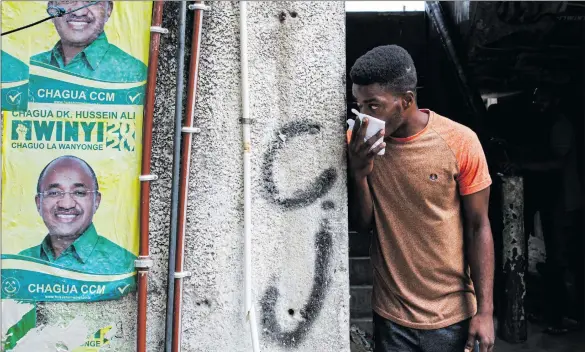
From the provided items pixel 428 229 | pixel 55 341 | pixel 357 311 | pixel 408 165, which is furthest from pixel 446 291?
pixel 357 311

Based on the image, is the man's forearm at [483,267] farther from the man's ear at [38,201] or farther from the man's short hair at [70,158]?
the man's ear at [38,201]

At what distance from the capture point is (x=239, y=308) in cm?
234

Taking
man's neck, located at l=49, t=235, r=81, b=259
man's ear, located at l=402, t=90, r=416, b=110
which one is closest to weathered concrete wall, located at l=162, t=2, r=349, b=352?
man's ear, located at l=402, t=90, r=416, b=110

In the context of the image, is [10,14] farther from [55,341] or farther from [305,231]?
[305,231]

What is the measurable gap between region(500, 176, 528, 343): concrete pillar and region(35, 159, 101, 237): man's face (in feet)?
11.3

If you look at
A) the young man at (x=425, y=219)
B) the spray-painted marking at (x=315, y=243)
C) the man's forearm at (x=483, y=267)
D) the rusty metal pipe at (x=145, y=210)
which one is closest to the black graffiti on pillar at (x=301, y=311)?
the spray-painted marking at (x=315, y=243)

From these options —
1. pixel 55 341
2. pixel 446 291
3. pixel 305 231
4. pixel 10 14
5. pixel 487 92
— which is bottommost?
pixel 55 341

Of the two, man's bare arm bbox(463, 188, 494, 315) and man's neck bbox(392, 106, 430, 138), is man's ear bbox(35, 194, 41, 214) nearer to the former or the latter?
man's neck bbox(392, 106, 430, 138)

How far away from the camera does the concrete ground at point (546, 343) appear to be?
194 inches

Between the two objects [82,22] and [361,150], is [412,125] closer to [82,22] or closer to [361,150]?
[361,150]

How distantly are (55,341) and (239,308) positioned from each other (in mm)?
760

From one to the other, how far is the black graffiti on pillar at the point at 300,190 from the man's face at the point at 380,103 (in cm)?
23

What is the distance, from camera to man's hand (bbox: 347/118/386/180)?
218cm

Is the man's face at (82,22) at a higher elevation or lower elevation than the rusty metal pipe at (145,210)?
higher
